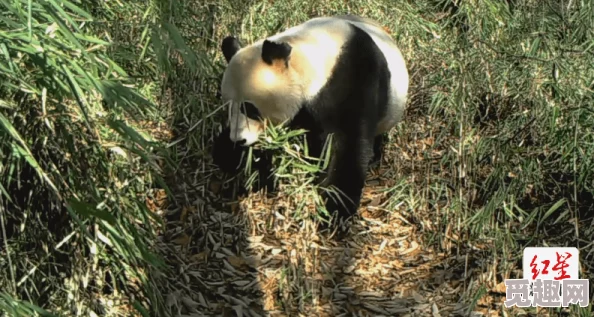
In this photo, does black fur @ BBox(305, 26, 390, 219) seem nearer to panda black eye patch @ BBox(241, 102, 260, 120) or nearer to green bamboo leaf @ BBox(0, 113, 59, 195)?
panda black eye patch @ BBox(241, 102, 260, 120)

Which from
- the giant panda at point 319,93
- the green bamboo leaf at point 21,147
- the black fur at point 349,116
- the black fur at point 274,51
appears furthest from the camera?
the black fur at point 349,116

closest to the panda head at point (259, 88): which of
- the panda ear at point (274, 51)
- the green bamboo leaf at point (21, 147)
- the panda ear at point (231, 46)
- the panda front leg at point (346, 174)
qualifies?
the panda ear at point (274, 51)

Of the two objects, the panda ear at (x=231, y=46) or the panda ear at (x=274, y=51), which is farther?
the panda ear at (x=231, y=46)

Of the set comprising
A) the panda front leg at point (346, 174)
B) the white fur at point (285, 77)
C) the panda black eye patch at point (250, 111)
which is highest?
the white fur at point (285, 77)

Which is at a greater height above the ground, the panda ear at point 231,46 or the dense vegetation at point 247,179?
the panda ear at point 231,46

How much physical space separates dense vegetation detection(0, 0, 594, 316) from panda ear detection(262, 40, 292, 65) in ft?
1.27

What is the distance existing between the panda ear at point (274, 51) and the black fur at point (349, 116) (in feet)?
1.01

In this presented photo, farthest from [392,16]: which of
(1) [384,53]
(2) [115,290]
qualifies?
(2) [115,290]

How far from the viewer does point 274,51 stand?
360 cm

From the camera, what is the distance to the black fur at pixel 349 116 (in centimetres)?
383

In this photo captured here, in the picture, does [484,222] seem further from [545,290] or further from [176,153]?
[176,153]

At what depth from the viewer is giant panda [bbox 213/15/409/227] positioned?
12.0 feet

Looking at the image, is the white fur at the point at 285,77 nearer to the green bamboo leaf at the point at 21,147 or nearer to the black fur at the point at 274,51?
the black fur at the point at 274,51

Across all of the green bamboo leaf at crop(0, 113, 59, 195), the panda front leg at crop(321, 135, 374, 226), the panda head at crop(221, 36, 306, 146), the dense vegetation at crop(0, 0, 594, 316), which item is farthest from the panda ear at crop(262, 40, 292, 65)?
the green bamboo leaf at crop(0, 113, 59, 195)
